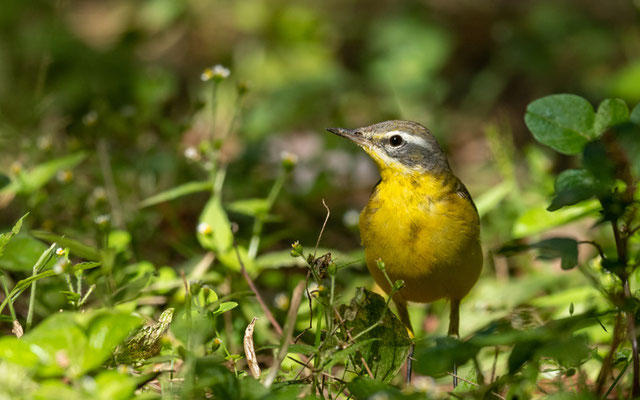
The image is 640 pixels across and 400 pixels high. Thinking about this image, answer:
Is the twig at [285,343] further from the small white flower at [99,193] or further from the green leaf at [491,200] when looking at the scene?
the green leaf at [491,200]

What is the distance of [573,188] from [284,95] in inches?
208

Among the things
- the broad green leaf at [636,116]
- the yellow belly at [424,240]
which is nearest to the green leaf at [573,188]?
the broad green leaf at [636,116]

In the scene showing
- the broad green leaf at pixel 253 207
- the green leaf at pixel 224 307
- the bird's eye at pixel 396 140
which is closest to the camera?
the green leaf at pixel 224 307

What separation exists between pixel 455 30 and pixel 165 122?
525cm

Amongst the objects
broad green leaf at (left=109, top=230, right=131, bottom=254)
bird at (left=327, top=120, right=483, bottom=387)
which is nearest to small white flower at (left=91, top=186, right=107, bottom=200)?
broad green leaf at (left=109, top=230, right=131, bottom=254)

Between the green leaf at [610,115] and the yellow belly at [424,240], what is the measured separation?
1.07 m

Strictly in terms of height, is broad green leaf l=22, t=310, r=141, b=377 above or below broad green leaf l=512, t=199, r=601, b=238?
above

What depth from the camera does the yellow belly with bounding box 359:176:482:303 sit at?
3.60 m

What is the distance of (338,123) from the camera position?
265 inches

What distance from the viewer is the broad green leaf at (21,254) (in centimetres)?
328

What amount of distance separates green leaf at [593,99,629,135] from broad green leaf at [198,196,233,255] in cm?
210

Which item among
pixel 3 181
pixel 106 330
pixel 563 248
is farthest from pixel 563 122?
pixel 3 181

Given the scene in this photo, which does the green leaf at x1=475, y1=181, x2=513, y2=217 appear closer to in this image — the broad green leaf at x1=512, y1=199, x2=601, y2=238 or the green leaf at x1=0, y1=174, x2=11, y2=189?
the broad green leaf at x1=512, y1=199, x2=601, y2=238

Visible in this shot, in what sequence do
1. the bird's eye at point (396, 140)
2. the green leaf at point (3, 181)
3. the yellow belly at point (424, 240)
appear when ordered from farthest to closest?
the bird's eye at point (396, 140), the green leaf at point (3, 181), the yellow belly at point (424, 240)
